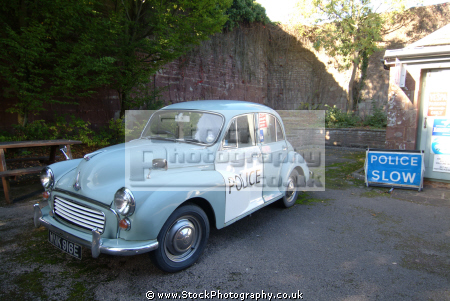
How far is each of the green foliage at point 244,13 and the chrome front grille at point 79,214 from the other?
44.4 ft

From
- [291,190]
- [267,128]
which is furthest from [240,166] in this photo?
[291,190]

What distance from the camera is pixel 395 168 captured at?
614 centimetres

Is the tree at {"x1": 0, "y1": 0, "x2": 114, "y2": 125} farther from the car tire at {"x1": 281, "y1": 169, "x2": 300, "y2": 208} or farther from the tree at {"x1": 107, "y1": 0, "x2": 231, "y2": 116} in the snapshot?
the car tire at {"x1": 281, "y1": 169, "x2": 300, "y2": 208}

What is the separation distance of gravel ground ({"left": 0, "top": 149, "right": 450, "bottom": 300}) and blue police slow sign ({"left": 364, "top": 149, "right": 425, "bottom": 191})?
4.78 ft

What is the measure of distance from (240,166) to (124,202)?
1673mm

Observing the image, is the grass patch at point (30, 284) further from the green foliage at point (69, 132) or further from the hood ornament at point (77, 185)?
the green foliage at point (69, 132)

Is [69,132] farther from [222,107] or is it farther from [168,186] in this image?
[168,186]

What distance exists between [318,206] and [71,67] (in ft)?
20.5

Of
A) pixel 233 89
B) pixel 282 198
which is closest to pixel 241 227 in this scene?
pixel 282 198

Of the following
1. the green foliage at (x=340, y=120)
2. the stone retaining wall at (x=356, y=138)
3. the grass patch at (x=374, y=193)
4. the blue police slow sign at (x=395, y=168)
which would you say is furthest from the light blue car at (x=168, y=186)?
the green foliage at (x=340, y=120)

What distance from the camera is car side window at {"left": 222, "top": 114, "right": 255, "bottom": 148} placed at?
377cm

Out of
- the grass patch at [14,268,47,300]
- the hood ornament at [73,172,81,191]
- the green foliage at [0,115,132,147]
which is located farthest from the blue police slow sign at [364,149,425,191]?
the grass patch at [14,268,47,300]

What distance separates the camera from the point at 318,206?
5.19 m

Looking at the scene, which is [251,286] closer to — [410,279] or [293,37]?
[410,279]
